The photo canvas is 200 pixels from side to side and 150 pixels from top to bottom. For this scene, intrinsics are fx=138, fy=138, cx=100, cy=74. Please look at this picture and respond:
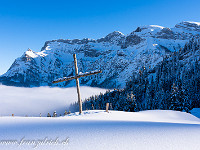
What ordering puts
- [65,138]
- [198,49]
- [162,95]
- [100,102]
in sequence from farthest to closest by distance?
[100,102]
[198,49]
[162,95]
[65,138]

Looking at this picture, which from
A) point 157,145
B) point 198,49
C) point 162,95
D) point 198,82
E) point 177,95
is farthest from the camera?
point 198,49

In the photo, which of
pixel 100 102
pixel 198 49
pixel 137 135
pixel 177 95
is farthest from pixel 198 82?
pixel 137 135

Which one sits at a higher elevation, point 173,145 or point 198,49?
point 198,49

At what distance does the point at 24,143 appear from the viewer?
8.31 ft

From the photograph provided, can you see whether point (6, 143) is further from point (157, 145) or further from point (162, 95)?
point (162, 95)

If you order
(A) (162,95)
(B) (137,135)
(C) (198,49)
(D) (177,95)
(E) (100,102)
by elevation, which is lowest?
(E) (100,102)

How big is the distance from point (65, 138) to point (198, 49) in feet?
403

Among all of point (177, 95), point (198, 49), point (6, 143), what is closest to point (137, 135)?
point (6, 143)

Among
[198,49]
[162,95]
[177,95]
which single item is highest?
[198,49]

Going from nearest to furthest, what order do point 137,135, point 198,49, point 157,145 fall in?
point 157,145 < point 137,135 < point 198,49

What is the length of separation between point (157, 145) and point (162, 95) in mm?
71389

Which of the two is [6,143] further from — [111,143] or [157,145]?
[157,145]

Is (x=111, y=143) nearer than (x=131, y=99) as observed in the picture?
Yes

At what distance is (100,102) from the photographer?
368 ft
